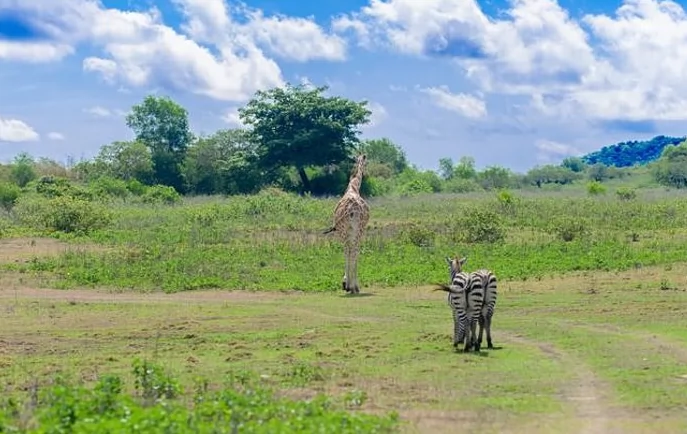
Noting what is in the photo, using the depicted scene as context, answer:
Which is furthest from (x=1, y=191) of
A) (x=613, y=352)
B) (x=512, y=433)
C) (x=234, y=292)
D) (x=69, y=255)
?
(x=512, y=433)

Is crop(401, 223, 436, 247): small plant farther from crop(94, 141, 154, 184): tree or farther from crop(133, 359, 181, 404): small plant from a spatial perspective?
crop(94, 141, 154, 184): tree

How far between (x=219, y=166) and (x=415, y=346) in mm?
48850

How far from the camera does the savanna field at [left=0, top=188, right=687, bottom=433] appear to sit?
10055mm

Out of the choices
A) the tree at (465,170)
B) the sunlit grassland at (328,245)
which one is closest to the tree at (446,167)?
the tree at (465,170)

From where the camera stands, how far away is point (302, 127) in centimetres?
5759

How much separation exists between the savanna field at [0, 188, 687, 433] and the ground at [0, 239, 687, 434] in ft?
0.19

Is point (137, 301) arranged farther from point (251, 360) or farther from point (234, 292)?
point (251, 360)

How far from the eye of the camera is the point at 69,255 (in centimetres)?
2780

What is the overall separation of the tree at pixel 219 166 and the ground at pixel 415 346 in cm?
3569

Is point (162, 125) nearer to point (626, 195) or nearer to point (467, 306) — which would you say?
point (626, 195)

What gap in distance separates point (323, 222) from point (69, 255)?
40.7 ft

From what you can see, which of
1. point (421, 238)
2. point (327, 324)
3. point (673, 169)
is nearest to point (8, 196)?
point (421, 238)

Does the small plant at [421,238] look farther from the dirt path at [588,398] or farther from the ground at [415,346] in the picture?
the dirt path at [588,398]

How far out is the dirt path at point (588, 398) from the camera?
1011 cm
